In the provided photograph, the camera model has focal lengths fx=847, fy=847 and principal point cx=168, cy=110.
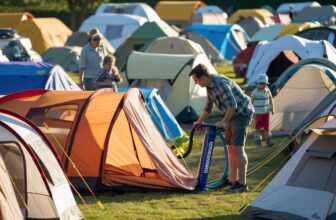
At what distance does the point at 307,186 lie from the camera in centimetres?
796

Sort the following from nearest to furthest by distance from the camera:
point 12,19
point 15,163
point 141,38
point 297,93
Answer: point 15,163, point 297,93, point 141,38, point 12,19

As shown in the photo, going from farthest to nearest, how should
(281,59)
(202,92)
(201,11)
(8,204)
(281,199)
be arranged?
(201,11)
(281,59)
(202,92)
(281,199)
(8,204)

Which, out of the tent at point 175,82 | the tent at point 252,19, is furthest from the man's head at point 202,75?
the tent at point 252,19

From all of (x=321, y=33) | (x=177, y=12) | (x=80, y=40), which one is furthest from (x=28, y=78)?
(x=177, y=12)

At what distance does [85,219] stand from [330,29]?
50.7 ft

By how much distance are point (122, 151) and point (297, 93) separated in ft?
16.3

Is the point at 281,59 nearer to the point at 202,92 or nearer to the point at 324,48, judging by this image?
the point at 324,48

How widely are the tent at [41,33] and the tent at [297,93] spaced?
66.9ft

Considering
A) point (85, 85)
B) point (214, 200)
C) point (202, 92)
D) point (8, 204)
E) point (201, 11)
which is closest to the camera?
point (8, 204)

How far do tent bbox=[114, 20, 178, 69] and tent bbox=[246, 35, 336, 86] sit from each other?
23.4 feet

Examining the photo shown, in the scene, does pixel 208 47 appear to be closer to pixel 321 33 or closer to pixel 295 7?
pixel 321 33

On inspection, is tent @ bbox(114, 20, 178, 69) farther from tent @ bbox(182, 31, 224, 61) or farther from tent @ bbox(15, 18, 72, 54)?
tent @ bbox(15, 18, 72, 54)

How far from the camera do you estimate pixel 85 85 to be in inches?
542

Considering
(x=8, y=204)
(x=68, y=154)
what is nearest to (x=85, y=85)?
(x=68, y=154)
